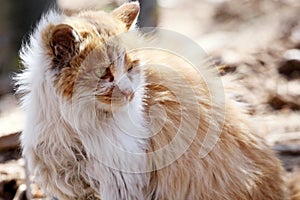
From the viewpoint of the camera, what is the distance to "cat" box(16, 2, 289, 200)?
9.71 ft

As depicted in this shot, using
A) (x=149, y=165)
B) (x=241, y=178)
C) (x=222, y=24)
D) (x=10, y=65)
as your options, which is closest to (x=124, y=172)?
(x=149, y=165)

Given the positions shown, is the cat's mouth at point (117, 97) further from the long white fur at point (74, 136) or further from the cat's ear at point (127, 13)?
the cat's ear at point (127, 13)

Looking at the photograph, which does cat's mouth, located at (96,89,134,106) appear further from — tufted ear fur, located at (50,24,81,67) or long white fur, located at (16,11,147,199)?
tufted ear fur, located at (50,24,81,67)

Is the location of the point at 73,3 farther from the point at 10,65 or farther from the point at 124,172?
the point at 124,172

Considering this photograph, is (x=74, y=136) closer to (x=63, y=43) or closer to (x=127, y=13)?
(x=63, y=43)

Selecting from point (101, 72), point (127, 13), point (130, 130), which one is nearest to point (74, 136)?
point (130, 130)

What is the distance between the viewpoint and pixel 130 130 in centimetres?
310

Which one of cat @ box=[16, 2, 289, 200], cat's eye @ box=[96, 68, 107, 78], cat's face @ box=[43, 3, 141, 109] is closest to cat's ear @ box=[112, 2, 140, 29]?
cat @ box=[16, 2, 289, 200]

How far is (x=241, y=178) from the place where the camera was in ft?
10.6

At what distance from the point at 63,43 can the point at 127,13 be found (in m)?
0.53

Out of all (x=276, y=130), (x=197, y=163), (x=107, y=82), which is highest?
(x=107, y=82)

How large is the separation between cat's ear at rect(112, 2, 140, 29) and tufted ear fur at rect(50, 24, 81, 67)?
42 cm

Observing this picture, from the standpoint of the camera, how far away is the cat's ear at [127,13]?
128 inches

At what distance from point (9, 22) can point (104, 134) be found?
3055 millimetres
